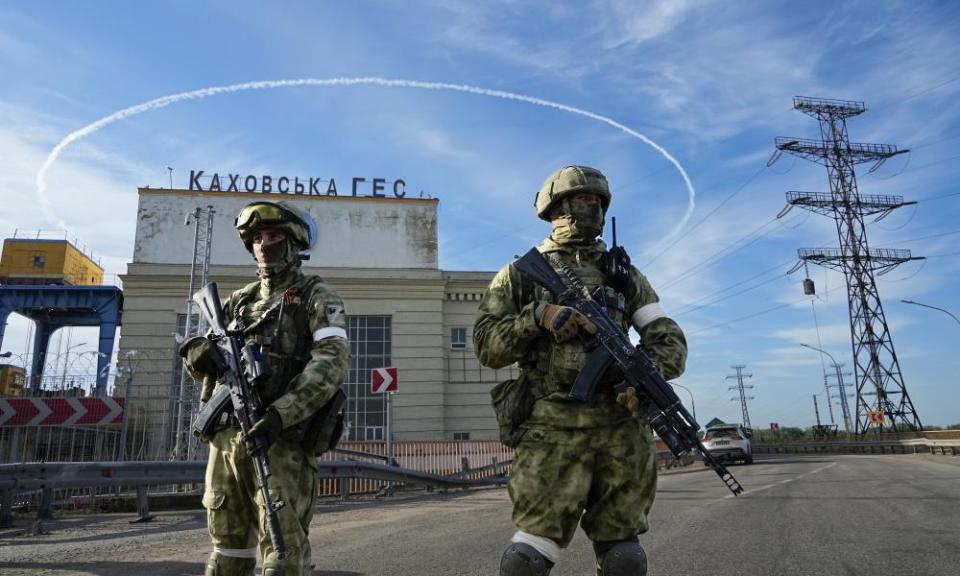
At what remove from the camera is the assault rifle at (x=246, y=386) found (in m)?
2.69

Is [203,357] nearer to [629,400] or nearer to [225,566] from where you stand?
[225,566]

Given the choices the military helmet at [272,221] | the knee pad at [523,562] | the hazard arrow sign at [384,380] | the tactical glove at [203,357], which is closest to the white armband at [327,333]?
the tactical glove at [203,357]

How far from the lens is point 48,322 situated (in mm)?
32594

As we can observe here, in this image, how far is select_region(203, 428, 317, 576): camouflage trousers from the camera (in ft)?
9.25

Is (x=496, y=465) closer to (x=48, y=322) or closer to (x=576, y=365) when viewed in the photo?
(x=576, y=365)

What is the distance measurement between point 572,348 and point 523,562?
89 centimetres

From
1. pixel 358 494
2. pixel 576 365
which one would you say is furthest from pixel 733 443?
pixel 576 365

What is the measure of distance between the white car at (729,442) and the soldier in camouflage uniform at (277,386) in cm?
1802

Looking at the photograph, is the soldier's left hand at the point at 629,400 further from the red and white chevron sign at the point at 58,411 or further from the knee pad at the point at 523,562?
the red and white chevron sign at the point at 58,411

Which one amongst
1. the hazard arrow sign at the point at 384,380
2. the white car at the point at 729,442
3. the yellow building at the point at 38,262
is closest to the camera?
the hazard arrow sign at the point at 384,380

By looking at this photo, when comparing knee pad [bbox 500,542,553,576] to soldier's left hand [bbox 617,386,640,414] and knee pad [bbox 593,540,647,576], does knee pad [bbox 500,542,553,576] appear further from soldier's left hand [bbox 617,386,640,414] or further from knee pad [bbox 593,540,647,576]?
soldier's left hand [bbox 617,386,640,414]

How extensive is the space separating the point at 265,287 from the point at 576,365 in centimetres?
166

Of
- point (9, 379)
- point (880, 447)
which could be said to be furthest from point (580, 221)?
point (880, 447)

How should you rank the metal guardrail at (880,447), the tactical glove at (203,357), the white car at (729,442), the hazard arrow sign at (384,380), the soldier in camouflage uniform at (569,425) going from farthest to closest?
the metal guardrail at (880,447) < the white car at (729,442) < the hazard arrow sign at (384,380) < the tactical glove at (203,357) < the soldier in camouflage uniform at (569,425)
